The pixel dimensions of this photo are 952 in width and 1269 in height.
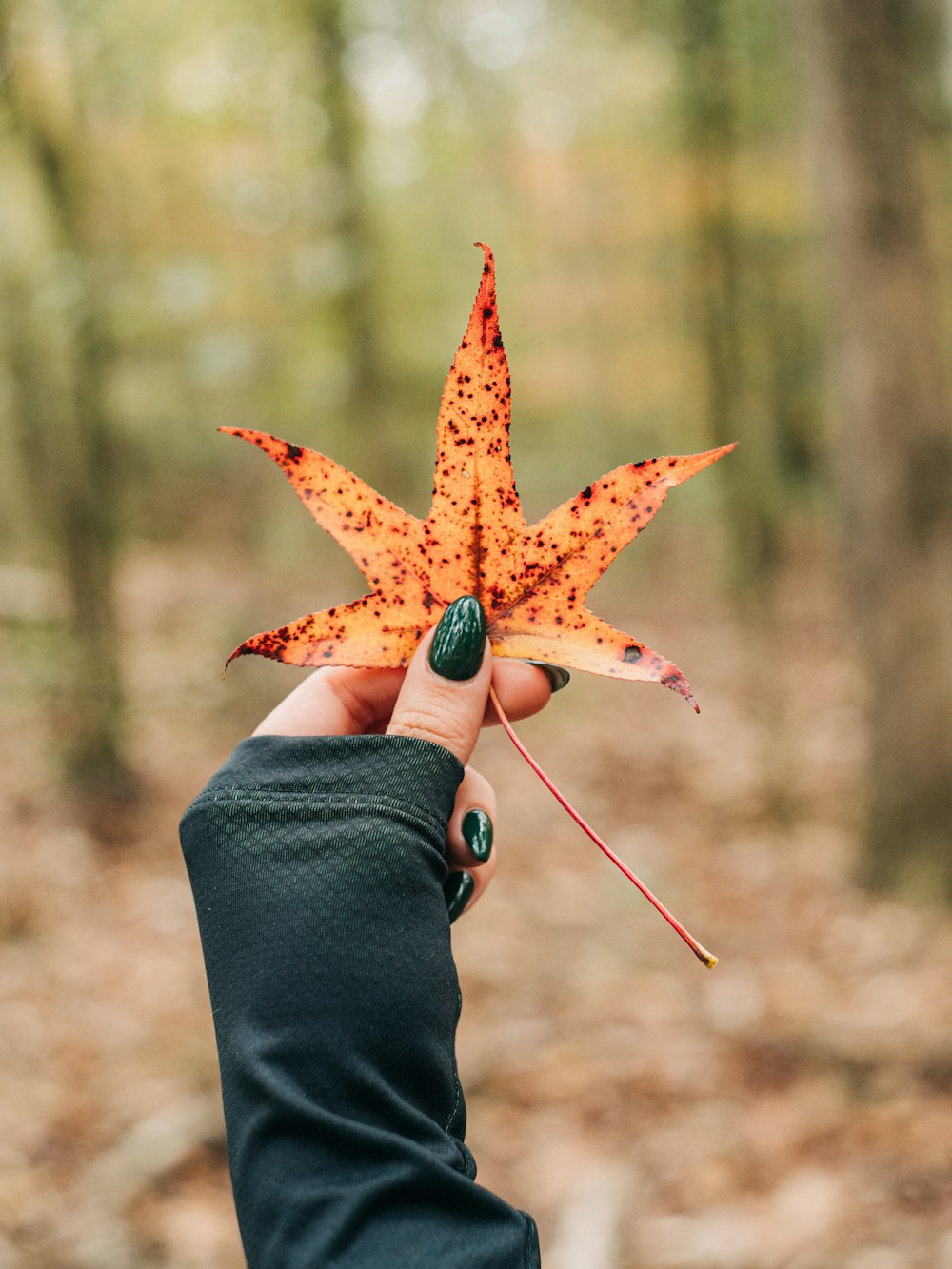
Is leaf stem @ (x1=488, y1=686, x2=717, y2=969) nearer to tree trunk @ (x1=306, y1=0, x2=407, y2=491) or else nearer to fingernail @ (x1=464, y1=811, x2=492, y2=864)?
fingernail @ (x1=464, y1=811, x2=492, y2=864)

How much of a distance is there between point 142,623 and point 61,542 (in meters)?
1.88

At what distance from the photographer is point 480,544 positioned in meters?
1.18

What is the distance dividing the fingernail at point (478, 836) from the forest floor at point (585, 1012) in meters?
1.92

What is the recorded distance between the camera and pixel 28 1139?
3055mm

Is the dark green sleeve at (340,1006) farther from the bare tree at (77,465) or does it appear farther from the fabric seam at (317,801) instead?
the bare tree at (77,465)

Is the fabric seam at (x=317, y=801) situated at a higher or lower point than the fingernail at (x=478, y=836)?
higher

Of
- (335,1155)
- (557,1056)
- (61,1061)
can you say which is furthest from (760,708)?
(335,1155)

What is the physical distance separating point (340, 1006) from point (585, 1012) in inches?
122

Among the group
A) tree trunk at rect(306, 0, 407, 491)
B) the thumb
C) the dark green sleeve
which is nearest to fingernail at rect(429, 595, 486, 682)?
the thumb

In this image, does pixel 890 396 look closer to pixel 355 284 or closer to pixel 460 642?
pixel 355 284

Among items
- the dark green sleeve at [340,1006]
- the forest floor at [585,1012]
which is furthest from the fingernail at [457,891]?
the forest floor at [585,1012]

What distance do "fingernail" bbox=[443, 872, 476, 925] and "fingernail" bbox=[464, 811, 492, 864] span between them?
42 millimetres

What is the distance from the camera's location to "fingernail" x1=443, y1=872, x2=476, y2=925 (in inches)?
53.9

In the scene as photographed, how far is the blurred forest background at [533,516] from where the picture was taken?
3064 millimetres
